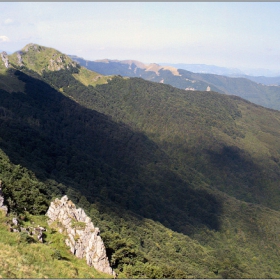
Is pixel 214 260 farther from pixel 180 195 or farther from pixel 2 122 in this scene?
pixel 2 122

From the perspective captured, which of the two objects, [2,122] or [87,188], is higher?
[2,122]

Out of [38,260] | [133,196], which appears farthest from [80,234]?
[133,196]

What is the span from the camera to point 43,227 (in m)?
39.2

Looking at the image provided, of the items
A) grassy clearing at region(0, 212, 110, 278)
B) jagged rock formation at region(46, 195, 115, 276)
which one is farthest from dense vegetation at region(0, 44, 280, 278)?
jagged rock formation at region(46, 195, 115, 276)

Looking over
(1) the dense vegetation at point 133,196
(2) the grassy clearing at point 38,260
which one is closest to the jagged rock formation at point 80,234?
(2) the grassy clearing at point 38,260

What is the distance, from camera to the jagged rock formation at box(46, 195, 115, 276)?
116 ft

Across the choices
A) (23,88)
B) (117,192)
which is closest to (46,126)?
(23,88)

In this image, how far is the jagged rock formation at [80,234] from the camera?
35.4m

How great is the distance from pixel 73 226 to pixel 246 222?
109233 millimetres

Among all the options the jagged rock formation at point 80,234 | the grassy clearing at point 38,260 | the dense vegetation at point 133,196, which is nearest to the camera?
the grassy clearing at point 38,260

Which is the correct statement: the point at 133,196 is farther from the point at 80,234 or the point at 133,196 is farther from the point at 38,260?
the point at 38,260

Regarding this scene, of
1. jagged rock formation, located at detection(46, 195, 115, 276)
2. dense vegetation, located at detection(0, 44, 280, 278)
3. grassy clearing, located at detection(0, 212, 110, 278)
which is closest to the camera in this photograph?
grassy clearing, located at detection(0, 212, 110, 278)

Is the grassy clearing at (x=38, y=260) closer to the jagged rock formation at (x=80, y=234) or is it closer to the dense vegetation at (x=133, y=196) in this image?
the jagged rock formation at (x=80, y=234)

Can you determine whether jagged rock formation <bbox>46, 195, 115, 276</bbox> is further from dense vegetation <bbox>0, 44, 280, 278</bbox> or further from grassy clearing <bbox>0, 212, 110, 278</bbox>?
dense vegetation <bbox>0, 44, 280, 278</bbox>
